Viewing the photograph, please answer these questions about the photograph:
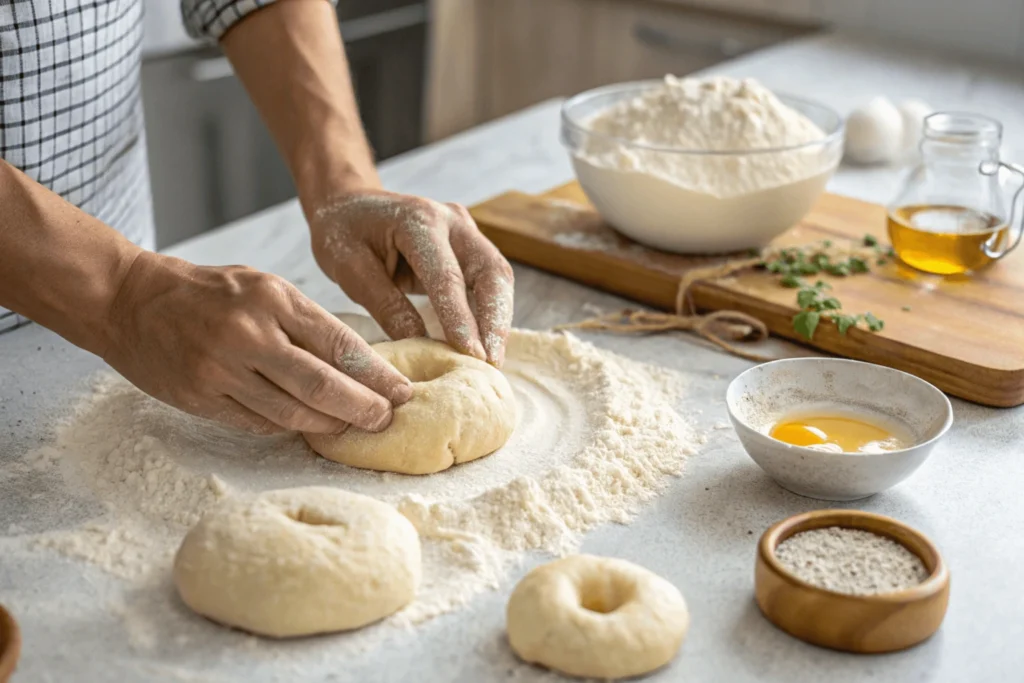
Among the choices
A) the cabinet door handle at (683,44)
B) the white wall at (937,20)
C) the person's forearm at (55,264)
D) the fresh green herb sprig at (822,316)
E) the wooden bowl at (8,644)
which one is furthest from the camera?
the cabinet door handle at (683,44)

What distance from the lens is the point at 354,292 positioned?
1504 millimetres

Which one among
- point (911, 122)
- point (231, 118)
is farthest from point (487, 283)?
point (231, 118)

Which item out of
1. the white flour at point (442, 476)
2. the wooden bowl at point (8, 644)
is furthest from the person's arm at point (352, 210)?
the wooden bowl at point (8, 644)

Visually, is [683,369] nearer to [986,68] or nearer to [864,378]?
[864,378]

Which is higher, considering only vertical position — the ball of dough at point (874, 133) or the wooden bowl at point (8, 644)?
the ball of dough at point (874, 133)

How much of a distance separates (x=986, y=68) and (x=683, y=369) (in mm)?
1869

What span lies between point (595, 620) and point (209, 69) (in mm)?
2492

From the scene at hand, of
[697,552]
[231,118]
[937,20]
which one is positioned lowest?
[231,118]

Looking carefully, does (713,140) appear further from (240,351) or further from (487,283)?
(240,351)

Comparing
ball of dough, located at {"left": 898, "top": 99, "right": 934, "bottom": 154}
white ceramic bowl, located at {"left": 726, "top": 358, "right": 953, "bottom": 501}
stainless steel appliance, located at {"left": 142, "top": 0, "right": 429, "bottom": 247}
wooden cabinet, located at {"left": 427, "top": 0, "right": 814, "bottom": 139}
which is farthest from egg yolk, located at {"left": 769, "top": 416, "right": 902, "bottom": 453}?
wooden cabinet, located at {"left": 427, "top": 0, "right": 814, "bottom": 139}

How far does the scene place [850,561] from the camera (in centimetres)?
101

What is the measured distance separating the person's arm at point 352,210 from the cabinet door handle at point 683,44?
1934 mm

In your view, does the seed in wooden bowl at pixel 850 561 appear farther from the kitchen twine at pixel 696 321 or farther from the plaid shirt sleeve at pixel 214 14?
the plaid shirt sleeve at pixel 214 14

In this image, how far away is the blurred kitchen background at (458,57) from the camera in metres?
3.00
